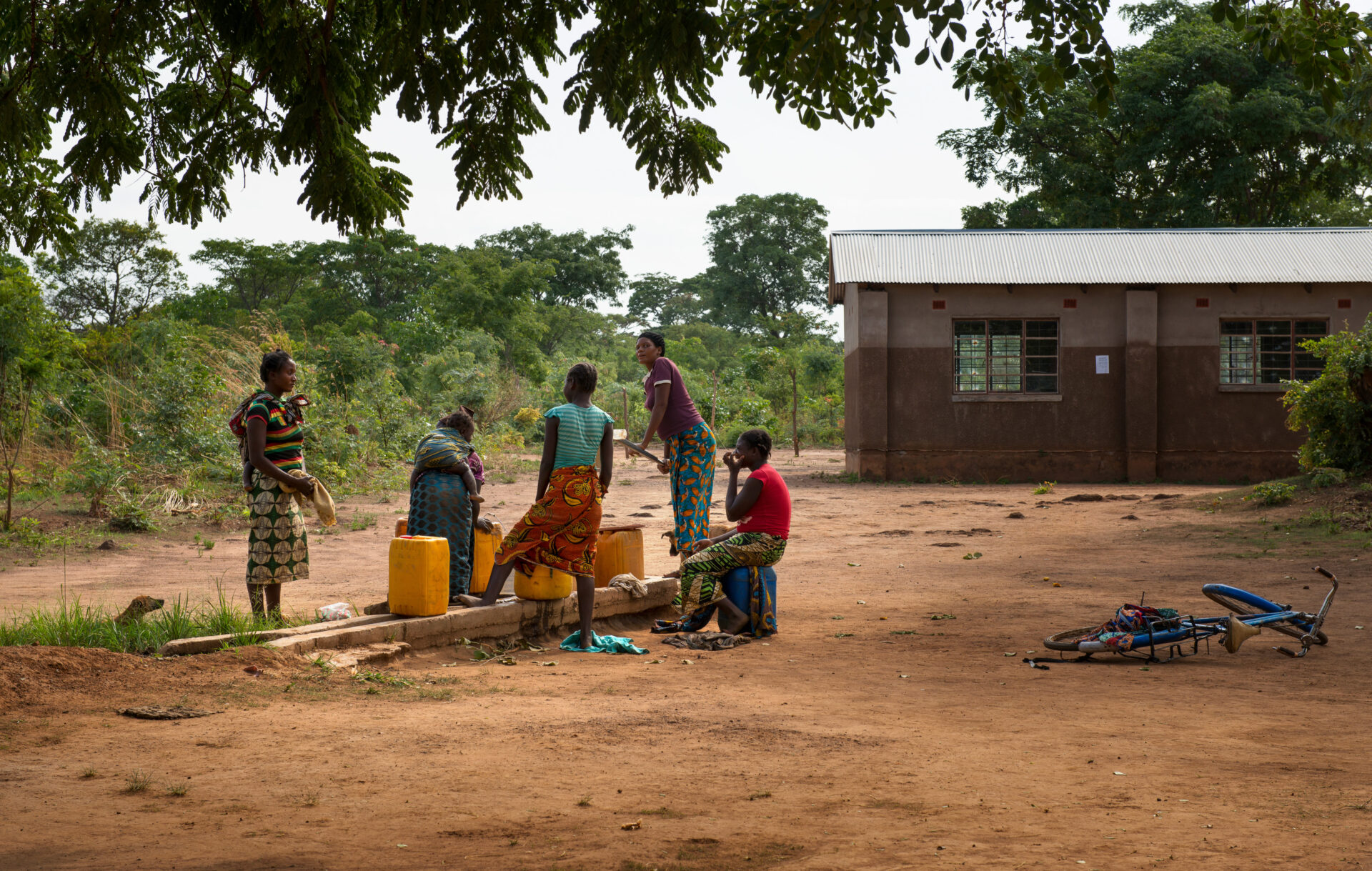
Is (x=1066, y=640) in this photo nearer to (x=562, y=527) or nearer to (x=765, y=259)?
(x=562, y=527)

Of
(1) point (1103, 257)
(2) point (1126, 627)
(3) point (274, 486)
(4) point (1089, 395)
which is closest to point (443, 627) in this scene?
(3) point (274, 486)

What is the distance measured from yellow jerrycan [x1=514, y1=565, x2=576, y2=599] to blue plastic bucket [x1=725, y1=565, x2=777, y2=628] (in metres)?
1.03

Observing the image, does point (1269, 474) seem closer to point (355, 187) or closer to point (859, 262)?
point (859, 262)

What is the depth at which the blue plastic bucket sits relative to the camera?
7.03 m

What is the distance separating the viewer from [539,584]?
684 centimetres

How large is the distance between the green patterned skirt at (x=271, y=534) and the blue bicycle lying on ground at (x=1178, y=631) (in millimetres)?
4344

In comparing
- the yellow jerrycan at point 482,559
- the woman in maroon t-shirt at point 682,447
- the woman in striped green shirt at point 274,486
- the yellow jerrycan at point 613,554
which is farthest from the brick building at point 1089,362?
the woman in striped green shirt at point 274,486

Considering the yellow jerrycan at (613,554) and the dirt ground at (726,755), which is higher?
the yellow jerrycan at (613,554)

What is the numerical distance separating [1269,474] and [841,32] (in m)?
17.9

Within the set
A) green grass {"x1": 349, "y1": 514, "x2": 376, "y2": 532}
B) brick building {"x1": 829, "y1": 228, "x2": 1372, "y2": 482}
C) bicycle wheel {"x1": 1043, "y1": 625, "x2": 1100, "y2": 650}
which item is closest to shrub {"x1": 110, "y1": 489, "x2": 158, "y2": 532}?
green grass {"x1": 349, "y1": 514, "x2": 376, "y2": 532}

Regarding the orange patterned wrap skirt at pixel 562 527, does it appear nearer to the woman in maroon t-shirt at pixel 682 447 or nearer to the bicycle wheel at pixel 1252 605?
the woman in maroon t-shirt at pixel 682 447

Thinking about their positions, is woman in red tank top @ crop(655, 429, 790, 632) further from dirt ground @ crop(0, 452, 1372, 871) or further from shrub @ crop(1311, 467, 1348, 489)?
shrub @ crop(1311, 467, 1348, 489)

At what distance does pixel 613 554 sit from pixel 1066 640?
119 inches

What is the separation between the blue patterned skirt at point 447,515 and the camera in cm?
688
